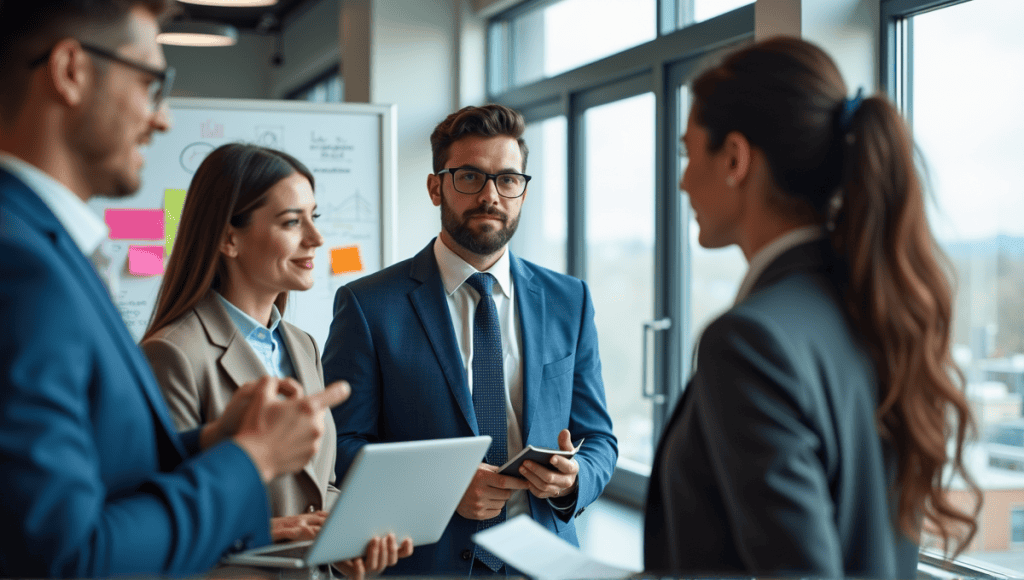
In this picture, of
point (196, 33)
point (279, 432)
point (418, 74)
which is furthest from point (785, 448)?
point (196, 33)

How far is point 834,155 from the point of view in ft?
3.77

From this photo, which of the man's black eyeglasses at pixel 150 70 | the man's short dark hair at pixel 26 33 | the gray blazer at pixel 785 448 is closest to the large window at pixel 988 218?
the gray blazer at pixel 785 448

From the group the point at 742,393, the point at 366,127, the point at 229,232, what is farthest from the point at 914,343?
the point at 366,127

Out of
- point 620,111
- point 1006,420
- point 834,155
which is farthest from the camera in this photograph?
point 620,111

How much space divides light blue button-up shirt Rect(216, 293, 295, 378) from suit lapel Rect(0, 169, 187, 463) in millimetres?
713

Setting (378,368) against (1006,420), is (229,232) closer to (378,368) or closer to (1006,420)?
(378,368)

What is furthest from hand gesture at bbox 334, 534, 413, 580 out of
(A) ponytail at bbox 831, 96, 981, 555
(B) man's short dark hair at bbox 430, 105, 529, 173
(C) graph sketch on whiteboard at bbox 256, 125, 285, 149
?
(C) graph sketch on whiteboard at bbox 256, 125, 285, 149

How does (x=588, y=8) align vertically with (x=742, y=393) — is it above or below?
above

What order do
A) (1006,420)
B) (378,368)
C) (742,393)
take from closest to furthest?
1. (742,393)
2. (378,368)
3. (1006,420)

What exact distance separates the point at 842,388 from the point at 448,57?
185 inches

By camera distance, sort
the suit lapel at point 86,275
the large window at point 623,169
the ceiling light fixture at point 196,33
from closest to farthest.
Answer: the suit lapel at point 86,275 < the large window at point 623,169 < the ceiling light fixture at point 196,33

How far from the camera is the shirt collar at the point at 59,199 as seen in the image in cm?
95

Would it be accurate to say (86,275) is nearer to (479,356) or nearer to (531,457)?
(531,457)

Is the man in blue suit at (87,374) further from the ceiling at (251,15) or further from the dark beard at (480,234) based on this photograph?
the ceiling at (251,15)
